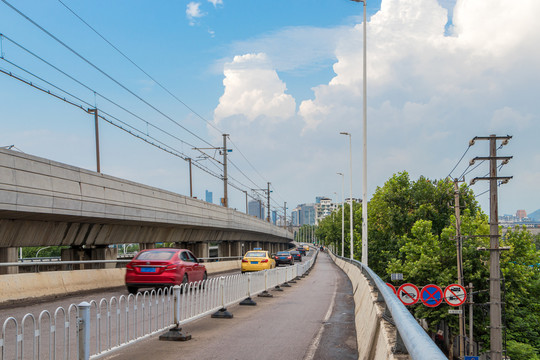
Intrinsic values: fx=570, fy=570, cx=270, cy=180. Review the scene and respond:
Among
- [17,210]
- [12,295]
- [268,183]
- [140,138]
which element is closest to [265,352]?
[12,295]

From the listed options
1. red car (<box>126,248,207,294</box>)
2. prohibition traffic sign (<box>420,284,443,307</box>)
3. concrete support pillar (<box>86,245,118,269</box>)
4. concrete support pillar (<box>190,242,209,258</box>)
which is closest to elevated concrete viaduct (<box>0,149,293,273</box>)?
concrete support pillar (<box>86,245,118,269</box>)

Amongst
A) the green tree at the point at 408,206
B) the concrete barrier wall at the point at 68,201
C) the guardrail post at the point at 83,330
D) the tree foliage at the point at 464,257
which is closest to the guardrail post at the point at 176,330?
the guardrail post at the point at 83,330

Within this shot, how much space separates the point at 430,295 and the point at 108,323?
84.9ft

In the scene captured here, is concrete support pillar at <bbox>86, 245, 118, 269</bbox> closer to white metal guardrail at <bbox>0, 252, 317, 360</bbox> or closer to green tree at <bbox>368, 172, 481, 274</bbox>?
white metal guardrail at <bbox>0, 252, 317, 360</bbox>

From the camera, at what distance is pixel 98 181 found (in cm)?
2411

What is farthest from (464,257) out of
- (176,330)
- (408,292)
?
(176,330)

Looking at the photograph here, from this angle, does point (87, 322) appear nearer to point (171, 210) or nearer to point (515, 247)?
point (171, 210)

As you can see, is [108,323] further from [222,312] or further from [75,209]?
[75,209]

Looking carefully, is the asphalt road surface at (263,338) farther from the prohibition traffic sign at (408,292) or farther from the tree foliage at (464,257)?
the tree foliage at (464,257)

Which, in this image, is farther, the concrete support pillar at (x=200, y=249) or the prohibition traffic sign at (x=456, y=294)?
the concrete support pillar at (x=200, y=249)

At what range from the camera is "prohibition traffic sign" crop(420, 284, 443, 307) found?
98.9 feet

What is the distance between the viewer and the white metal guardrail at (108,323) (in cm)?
640

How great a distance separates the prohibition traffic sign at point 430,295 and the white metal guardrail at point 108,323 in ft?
56.2

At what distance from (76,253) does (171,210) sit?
31.0 ft
